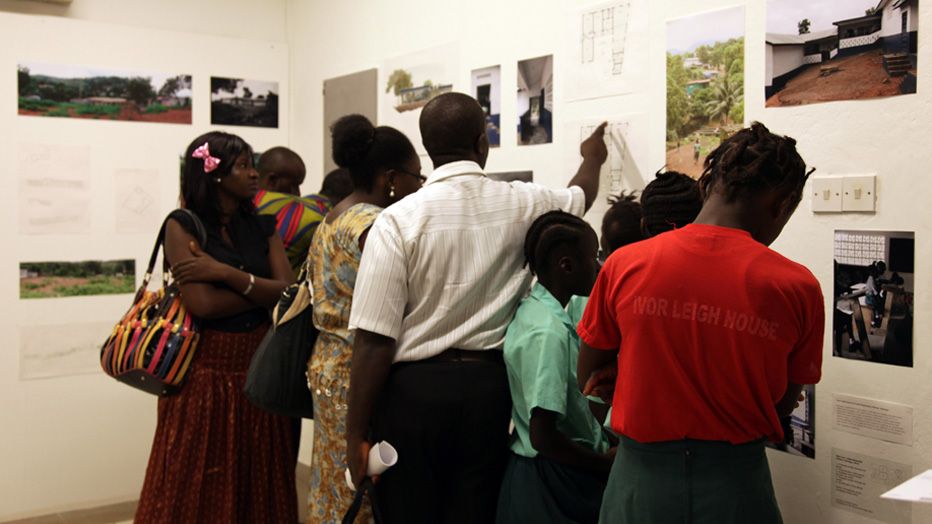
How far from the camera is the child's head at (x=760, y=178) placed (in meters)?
1.68

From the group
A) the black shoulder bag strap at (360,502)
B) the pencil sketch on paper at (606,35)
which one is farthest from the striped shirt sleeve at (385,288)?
the pencil sketch on paper at (606,35)

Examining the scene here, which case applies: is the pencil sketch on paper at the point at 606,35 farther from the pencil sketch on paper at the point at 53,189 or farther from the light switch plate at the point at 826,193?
the pencil sketch on paper at the point at 53,189

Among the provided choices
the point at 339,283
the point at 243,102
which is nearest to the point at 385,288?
the point at 339,283

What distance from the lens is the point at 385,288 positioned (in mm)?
2303

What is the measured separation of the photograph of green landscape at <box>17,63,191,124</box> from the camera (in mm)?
4477

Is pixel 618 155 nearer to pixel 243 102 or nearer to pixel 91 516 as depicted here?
pixel 243 102

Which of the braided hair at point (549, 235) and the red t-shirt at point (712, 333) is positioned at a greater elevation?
the braided hair at point (549, 235)

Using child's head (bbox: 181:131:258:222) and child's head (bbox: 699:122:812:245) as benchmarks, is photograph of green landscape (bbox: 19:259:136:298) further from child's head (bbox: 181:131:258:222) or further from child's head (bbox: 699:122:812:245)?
child's head (bbox: 699:122:812:245)

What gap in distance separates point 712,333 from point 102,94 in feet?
12.9

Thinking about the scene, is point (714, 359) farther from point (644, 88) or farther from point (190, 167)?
point (190, 167)

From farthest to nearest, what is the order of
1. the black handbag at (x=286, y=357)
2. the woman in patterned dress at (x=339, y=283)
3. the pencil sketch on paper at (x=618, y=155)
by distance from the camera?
the pencil sketch on paper at (x=618, y=155) < the black handbag at (x=286, y=357) < the woman in patterned dress at (x=339, y=283)

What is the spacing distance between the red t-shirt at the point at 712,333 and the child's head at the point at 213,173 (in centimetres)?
194

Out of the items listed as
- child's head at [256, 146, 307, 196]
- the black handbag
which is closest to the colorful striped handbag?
the black handbag

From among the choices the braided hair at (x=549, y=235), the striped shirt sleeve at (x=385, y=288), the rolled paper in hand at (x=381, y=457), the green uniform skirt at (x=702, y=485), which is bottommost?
the rolled paper in hand at (x=381, y=457)
